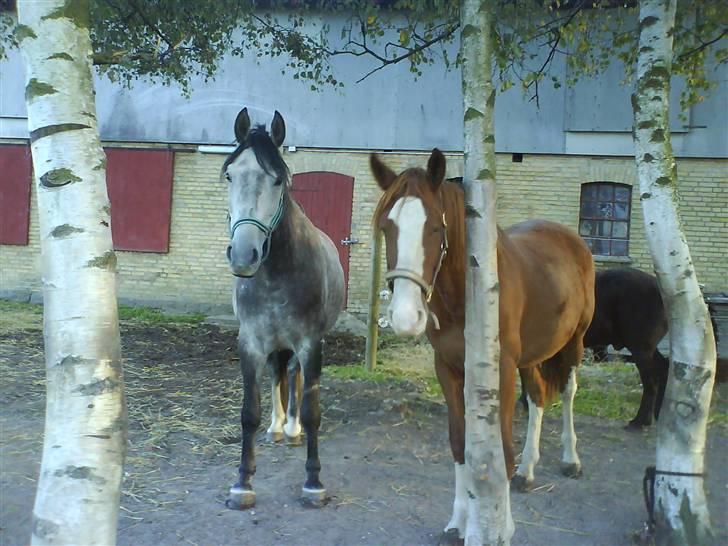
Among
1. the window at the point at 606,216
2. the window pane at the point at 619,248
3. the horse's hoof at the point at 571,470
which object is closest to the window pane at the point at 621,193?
the window at the point at 606,216

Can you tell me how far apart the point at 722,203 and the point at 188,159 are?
9.93 metres

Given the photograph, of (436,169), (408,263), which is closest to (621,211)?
(436,169)

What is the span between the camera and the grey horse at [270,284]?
3.65m

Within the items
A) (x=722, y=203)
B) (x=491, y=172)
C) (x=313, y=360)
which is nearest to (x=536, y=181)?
(x=722, y=203)

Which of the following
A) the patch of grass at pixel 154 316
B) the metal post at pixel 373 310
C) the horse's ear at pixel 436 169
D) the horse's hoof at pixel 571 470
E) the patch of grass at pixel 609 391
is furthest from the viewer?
the patch of grass at pixel 154 316

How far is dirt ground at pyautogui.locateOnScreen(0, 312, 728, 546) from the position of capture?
11.6 ft

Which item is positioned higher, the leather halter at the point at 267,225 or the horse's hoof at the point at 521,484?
the leather halter at the point at 267,225

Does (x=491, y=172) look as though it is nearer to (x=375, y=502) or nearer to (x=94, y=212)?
(x=94, y=212)

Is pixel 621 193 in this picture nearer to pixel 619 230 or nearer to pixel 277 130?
pixel 619 230

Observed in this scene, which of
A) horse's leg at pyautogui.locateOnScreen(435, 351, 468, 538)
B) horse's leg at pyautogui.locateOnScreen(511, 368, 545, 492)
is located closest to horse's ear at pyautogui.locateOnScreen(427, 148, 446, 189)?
horse's leg at pyautogui.locateOnScreen(435, 351, 468, 538)

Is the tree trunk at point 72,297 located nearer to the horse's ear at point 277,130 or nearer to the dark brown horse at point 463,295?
the dark brown horse at point 463,295

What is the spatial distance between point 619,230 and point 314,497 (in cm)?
943

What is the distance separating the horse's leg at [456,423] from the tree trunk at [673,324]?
3.25ft

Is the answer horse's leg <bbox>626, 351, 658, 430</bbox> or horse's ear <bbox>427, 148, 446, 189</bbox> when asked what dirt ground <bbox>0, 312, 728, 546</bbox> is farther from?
horse's ear <bbox>427, 148, 446, 189</bbox>
